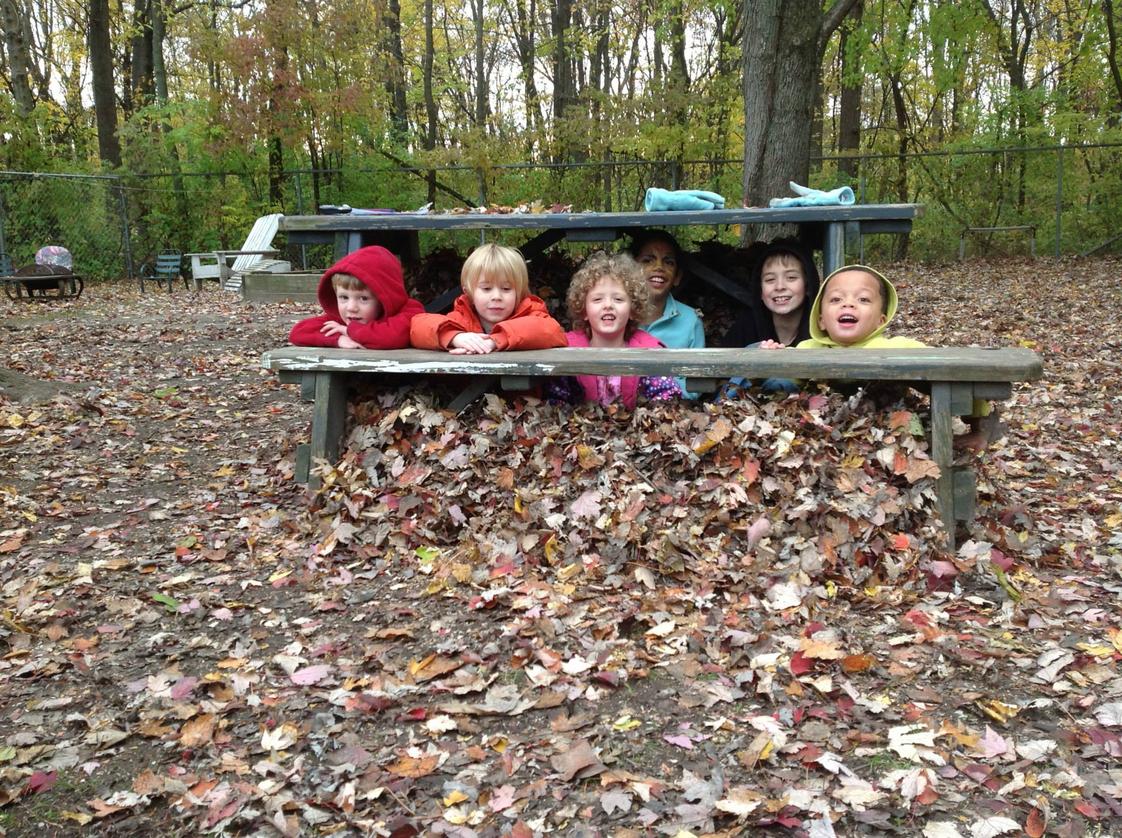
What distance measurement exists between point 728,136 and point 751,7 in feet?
34.1

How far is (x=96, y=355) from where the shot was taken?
8922 millimetres

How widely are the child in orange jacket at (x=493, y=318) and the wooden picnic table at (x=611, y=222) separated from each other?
1.69 ft

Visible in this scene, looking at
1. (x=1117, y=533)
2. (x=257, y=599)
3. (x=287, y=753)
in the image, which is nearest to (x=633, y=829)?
(x=287, y=753)

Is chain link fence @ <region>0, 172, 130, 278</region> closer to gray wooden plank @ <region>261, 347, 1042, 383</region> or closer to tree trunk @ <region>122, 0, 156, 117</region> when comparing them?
tree trunk @ <region>122, 0, 156, 117</region>

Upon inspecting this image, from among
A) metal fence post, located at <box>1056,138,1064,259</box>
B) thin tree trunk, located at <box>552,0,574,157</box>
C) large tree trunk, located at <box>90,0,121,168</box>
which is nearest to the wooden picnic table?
metal fence post, located at <box>1056,138,1064,259</box>

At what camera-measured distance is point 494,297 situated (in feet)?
16.5

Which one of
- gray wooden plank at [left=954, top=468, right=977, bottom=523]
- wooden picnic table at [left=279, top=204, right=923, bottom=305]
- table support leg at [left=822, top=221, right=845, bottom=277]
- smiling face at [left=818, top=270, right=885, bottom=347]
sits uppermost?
wooden picnic table at [left=279, top=204, right=923, bottom=305]

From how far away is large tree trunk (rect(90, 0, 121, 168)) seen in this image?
1933cm

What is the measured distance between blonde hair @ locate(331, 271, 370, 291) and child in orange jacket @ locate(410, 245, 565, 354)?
348mm

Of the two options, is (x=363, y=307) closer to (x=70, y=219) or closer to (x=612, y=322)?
(x=612, y=322)

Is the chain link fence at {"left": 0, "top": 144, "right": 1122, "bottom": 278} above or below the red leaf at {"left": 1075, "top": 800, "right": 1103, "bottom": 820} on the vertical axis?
above

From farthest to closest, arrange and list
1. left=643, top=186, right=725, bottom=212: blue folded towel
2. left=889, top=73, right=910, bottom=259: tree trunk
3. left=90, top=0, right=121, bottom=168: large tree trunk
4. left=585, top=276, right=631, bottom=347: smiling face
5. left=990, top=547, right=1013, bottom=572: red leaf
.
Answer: left=90, top=0, right=121, bottom=168: large tree trunk < left=889, top=73, right=910, bottom=259: tree trunk < left=643, top=186, right=725, bottom=212: blue folded towel < left=585, top=276, right=631, bottom=347: smiling face < left=990, top=547, right=1013, bottom=572: red leaf

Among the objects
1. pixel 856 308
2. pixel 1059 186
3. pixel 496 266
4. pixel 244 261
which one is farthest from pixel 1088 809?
pixel 1059 186

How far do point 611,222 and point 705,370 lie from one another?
141cm
